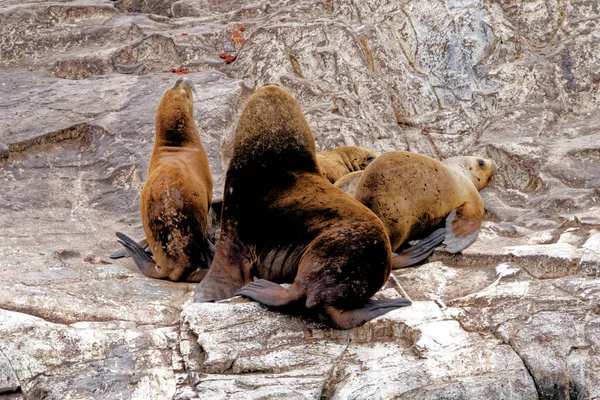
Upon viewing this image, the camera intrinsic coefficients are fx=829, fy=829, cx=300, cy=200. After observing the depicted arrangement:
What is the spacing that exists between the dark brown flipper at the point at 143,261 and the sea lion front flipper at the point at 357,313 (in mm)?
1622

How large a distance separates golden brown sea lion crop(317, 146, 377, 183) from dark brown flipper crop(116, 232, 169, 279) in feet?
7.97

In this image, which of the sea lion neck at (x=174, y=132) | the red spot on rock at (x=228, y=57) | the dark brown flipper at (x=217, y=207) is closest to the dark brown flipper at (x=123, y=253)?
the dark brown flipper at (x=217, y=207)

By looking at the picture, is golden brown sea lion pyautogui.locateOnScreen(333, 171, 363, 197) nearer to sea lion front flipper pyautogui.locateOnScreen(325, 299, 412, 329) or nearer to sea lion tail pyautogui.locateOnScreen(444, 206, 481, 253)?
sea lion tail pyautogui.locateOnScreen(444, 206, 481, 253)

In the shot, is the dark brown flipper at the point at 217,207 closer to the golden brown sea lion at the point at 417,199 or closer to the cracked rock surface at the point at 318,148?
the cracked rock surface at the point at 318,148

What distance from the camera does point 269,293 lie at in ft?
15.4

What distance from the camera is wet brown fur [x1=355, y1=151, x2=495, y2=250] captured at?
614cm

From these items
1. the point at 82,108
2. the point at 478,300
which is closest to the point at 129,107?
the point at 82,108

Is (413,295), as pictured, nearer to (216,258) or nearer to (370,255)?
(370,255)

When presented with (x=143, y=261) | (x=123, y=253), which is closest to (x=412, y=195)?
(x=143, y=261)

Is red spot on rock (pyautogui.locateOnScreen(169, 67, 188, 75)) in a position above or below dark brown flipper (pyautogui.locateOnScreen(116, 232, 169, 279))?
above

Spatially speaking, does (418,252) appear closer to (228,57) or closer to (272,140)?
(272,140)

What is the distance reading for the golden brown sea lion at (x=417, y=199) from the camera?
6129 millimetres

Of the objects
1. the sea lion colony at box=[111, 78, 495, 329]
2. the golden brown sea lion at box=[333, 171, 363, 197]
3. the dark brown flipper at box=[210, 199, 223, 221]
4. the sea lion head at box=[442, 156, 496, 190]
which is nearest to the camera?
the sea lion colony at box=[111, 78, 495, 329]

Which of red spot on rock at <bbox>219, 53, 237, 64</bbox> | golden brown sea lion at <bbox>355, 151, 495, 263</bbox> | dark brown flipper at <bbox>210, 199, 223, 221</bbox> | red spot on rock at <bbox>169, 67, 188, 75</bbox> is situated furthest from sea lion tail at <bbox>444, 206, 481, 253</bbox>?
red spot on rock at <bbox>169, 67, 188, 75</bbox>
